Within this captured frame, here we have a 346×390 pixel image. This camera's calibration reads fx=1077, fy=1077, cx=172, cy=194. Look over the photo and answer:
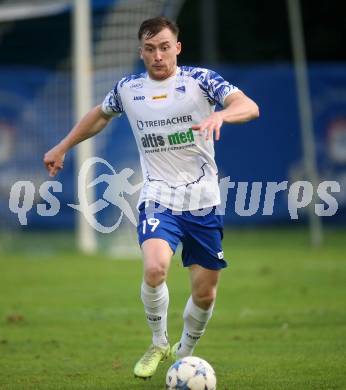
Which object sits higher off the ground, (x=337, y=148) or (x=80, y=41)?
(x=80, y=41)

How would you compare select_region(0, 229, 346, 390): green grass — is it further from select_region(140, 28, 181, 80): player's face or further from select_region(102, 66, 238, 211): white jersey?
select_region(140, 28, 181, 80): player's face

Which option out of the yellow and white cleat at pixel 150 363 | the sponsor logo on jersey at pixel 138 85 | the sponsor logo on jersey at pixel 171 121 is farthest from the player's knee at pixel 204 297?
the sponsor logo on jersey at pixel 138 85

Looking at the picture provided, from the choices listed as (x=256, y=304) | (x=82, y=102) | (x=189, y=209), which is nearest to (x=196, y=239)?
Result: (x=189, y=209)

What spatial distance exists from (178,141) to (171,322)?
3.51m

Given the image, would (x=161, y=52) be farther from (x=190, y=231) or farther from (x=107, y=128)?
(x=107, y=128)

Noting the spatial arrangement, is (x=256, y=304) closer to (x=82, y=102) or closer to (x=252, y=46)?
(x=82, y=102)

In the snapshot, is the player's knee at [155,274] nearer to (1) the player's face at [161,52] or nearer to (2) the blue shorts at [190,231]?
(2) the blue shorts at [190,231]

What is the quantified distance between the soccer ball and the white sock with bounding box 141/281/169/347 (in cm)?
77

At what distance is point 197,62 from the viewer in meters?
28.1

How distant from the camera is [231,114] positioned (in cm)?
719

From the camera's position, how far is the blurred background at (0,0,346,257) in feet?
59.9

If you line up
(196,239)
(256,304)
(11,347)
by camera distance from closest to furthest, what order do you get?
(196,239) → (11,347) → (256,304)

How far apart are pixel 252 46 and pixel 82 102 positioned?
10729mm

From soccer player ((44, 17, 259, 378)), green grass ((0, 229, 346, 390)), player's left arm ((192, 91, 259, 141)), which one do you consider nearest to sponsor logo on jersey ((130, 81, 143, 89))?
soccer player ((44, 17, 259, 378))
